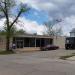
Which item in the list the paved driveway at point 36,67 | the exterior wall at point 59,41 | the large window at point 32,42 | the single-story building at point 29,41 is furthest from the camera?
the exterior wall at point 59,41

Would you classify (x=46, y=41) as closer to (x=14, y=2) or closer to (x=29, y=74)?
(x=14, y=2)

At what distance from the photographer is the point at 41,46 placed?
74812 millimetres

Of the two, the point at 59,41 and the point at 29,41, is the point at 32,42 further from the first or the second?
the point at 59,41

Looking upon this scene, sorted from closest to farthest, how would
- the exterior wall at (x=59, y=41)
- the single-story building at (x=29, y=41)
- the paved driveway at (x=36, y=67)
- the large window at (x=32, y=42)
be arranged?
the paved driveway at (x=36, y=67)
the single-story building at (x=29, y=41)
the large window at (x=32, y=42)
the exterior wall at (x=59, y=41)

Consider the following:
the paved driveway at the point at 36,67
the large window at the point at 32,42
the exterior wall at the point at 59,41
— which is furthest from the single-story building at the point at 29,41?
the paved driveway at the point at 36,67

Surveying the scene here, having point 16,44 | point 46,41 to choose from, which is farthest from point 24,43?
point 46,41

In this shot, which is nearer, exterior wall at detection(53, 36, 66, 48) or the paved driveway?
the paved driveway

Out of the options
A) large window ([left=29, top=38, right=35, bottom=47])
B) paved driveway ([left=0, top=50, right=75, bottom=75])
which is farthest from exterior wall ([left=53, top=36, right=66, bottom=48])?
paved driveway ([left=0, top=50, right=75, bottom=75])

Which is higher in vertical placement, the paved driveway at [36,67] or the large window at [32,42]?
the large window at [32,42]

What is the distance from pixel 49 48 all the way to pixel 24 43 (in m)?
6.71

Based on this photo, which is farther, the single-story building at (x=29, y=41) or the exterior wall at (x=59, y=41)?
the exterior wall at (x=59, y=41)

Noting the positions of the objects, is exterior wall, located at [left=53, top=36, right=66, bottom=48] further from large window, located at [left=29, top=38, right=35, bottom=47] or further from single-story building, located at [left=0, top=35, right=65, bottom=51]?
large window, located at [left=29, top=38, right=35, bottom=47]

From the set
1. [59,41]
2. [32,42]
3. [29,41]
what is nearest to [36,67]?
[29,41]

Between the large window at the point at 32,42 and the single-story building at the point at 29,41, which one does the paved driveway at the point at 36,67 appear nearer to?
the single-story building at the point at 29,41
